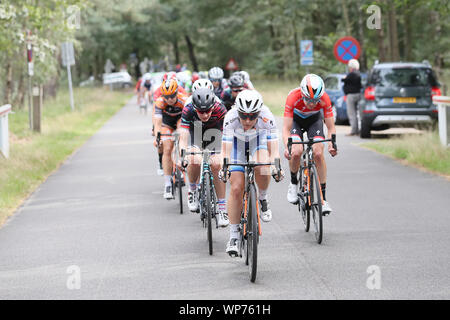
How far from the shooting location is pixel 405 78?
825 inches

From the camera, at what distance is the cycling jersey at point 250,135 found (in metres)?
7.68

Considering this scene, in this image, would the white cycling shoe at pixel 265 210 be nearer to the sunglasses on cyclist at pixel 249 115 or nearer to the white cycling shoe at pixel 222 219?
the white cycling shoe at pixel 222 219

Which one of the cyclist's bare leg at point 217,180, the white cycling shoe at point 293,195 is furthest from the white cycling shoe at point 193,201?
the white cycling shoe at point 293,195

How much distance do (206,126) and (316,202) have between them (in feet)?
5.13

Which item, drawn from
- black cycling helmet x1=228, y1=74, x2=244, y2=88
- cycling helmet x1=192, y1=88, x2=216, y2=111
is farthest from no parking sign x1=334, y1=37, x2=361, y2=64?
cycling helmet x1=192, y1=88, x2=216, y2=111

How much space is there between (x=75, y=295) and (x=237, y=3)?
5749 centimetres

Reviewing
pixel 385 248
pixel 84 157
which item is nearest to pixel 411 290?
pixel 385 248

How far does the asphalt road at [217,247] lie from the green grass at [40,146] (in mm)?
390

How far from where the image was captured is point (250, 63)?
84688 mm

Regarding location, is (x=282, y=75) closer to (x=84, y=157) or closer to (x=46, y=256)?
(x=84, y=157)

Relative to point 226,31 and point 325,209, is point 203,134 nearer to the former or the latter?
point 325,209

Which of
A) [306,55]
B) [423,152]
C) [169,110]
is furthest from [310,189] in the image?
[306,55]

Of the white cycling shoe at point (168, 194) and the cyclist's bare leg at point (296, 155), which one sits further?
the white cycling shoe at point (168, 194)

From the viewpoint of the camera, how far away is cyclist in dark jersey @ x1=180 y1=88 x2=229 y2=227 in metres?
8.49
